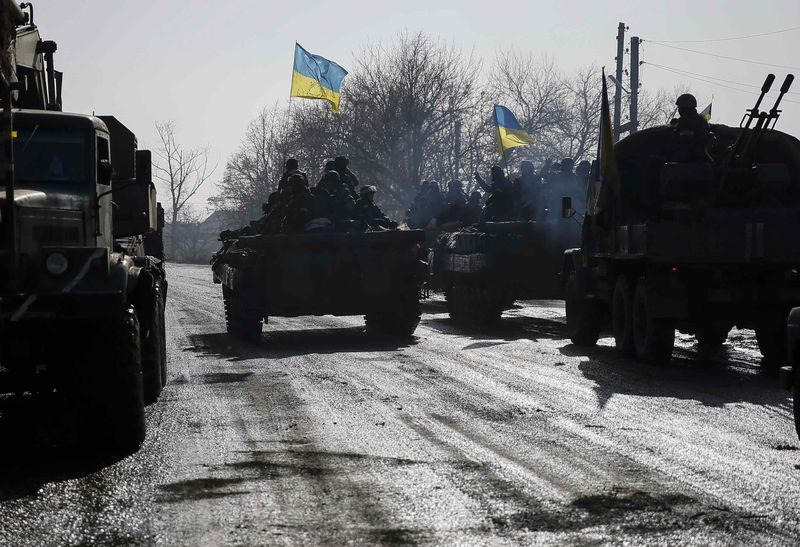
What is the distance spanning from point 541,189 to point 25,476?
15937 millimetres

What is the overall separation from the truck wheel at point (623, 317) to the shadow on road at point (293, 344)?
2774mm

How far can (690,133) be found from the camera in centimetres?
1490

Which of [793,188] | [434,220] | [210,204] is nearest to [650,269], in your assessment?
[793,188]

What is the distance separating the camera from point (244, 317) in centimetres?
1677

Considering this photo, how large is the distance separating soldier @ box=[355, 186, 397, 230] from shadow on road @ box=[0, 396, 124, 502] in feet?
27.3

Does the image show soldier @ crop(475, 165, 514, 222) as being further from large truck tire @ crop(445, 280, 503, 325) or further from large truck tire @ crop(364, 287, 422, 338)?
large truck tire @ crop(364, 287, 422, 338)

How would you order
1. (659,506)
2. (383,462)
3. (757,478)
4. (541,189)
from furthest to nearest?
1. (541,189)
2. (383,462)
3. (757,478)
4. (659,506)

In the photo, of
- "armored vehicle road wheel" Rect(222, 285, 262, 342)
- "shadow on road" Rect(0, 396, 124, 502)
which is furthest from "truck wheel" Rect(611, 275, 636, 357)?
"shadow on road" Rect(0, 396, 124, 502)

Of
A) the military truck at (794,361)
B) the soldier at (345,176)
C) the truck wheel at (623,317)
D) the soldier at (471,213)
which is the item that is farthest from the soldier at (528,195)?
the military truck at (794,361)

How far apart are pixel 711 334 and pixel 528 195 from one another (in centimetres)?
744

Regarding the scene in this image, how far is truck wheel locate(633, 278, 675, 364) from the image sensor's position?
13.5 meters

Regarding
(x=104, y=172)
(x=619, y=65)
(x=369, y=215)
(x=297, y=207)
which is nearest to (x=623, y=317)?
(x=369, y=215)

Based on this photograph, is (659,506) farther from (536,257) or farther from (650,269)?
(536,257)

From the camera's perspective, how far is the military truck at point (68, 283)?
763cm
